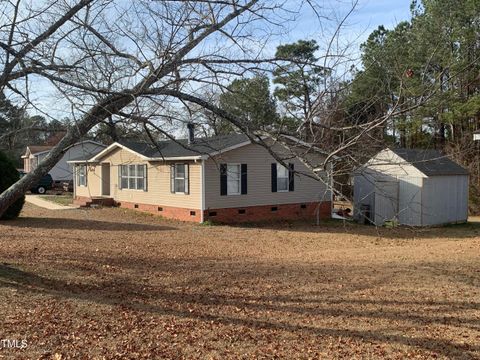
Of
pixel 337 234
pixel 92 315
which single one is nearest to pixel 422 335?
pixel 92 315

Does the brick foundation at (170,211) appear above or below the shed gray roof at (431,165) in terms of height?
below

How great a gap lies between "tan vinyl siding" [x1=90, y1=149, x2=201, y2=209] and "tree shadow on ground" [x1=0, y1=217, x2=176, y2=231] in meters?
2.15

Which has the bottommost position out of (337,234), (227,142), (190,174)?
(337,234)

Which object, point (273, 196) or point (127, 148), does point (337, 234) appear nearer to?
point (273, 196)

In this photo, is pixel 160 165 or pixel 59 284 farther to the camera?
pixel 160 165

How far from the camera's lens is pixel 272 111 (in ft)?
26.6

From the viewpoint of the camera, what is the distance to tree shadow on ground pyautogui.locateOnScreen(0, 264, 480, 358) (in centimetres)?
522

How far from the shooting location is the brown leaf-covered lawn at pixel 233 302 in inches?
188

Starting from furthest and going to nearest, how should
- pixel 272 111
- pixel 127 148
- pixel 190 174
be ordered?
pixel 127 148 < pixel 190 174 < pixel 272 111

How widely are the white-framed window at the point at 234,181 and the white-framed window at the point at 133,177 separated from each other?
4.55 meters

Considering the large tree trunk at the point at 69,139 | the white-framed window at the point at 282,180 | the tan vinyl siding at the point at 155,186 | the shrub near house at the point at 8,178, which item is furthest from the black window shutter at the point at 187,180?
the large tree trunk at the point at 69,139

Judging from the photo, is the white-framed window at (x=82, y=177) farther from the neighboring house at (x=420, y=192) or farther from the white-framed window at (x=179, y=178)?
the neighboring house at (x=420, y=192)

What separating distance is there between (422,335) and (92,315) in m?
3.51

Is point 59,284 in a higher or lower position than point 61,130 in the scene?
lower
